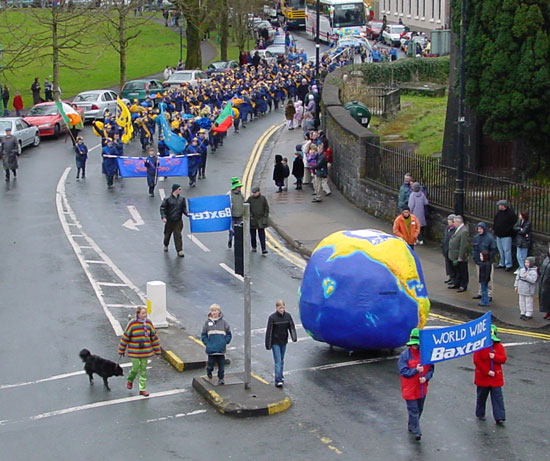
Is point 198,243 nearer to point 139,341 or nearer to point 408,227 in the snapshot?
point 408,227

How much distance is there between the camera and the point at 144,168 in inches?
Result: 1229

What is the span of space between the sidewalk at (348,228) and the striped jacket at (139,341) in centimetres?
706

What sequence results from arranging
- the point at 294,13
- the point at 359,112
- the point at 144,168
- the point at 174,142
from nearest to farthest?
the point at 144,168 → the point at 174,142 → the point at 359,112 → the point at 294,13

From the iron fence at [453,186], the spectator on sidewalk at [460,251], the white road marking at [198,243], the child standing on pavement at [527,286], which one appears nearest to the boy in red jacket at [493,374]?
the child standing on pavement at [527,286]

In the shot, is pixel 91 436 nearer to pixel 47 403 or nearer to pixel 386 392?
pixel 47 403

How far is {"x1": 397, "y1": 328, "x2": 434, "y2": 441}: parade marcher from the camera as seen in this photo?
42.0 ft

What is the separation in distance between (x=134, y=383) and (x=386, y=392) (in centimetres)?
361

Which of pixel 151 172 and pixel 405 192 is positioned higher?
pixel 405 192

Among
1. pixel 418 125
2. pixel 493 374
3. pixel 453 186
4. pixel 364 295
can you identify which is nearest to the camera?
pixel 493 374

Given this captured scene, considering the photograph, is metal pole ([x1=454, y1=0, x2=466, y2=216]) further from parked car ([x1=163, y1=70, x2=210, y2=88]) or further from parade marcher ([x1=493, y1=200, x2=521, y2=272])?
parked car ([x1=163, y1=70, x2=210, y2=88])

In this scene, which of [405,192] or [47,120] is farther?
[47,120]

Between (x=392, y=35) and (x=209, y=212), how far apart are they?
59.2m

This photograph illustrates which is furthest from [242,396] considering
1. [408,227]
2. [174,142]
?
[174,142]

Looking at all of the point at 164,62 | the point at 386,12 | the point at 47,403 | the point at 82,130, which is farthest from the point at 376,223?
the point at 386,12
